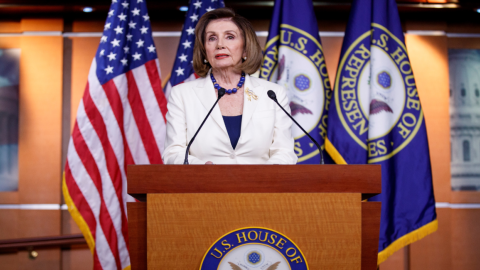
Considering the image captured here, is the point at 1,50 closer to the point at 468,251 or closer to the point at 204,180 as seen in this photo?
the point at 204,180

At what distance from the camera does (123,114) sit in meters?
2.93

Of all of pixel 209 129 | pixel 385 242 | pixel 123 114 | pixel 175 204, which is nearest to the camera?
pixel 175 204

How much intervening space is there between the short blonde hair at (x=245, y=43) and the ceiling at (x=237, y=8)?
1.28 m

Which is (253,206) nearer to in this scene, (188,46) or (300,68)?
(300,68)

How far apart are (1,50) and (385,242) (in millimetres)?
3298

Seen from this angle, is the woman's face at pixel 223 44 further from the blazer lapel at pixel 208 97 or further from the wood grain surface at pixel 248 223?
the wood grain surface at pixel 248 223

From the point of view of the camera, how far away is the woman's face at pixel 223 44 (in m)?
1.99

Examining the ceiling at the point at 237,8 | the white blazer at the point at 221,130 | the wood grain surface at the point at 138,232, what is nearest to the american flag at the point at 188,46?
the ceiling at the point at 237,8

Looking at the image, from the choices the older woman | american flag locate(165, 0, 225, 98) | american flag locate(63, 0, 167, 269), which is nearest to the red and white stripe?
american flag locate(63, 0, 167, 269)

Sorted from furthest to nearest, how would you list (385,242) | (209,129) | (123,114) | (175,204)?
(123,114)
(385,242)
(209,129)
(175,204)

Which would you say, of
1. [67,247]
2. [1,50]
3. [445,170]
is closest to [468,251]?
[445,170]

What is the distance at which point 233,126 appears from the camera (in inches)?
74.9

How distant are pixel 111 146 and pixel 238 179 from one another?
1850 millimetres

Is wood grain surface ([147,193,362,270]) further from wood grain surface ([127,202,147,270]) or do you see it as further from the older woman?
the older woman
